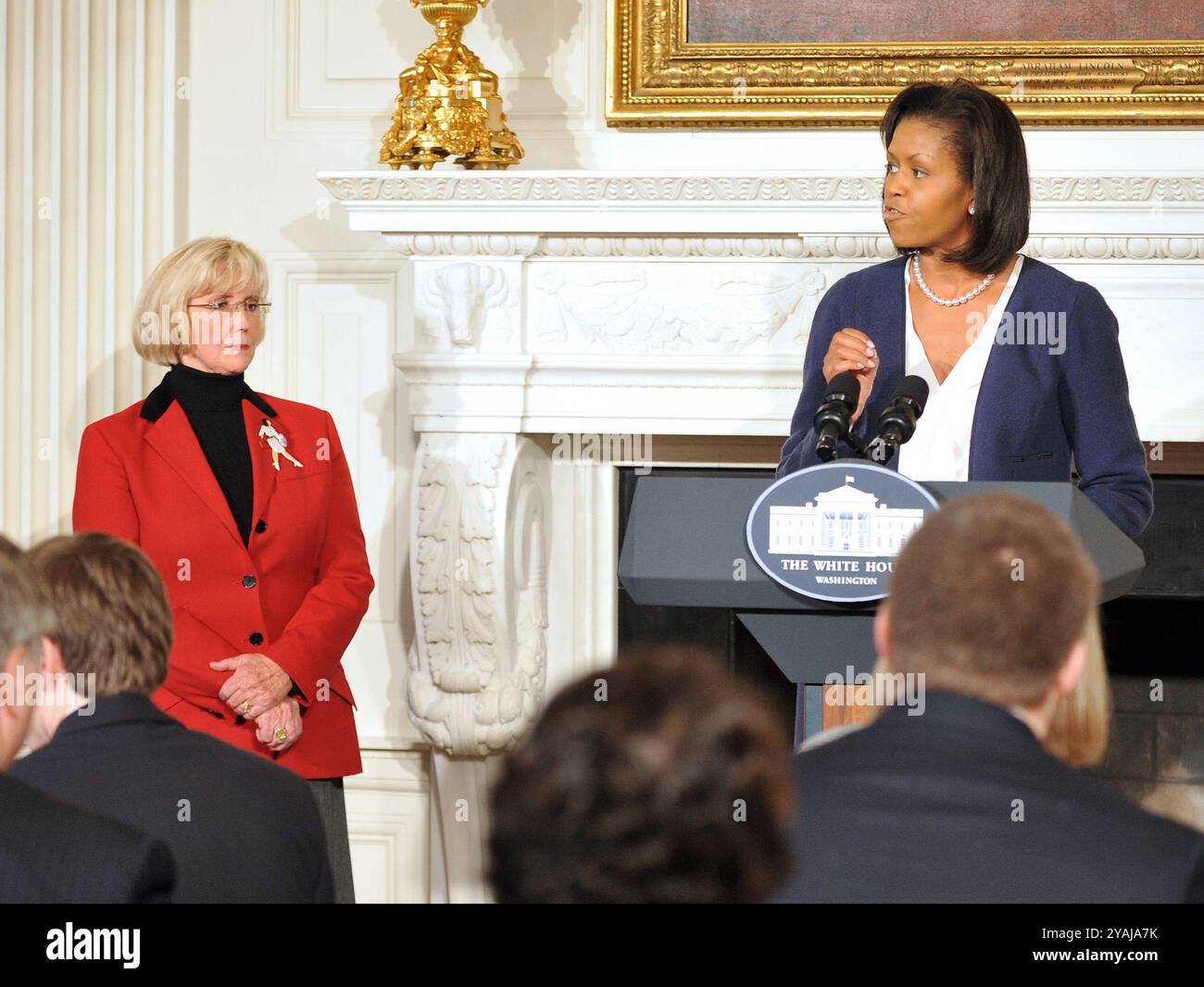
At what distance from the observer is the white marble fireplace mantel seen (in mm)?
3658

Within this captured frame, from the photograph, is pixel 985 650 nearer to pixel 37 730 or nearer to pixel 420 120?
pixel 37 730

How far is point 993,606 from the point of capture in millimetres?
1272

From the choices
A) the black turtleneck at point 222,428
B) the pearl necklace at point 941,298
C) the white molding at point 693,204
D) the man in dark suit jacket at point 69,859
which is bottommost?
the man in dark suit jacket at point 69,859

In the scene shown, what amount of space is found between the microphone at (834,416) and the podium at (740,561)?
0.20 m

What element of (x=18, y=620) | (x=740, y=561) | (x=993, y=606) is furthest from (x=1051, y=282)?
(x=18, y=620)

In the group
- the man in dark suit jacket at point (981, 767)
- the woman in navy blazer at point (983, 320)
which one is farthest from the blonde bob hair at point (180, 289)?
the man in dark suit jacket at point (981, 767)

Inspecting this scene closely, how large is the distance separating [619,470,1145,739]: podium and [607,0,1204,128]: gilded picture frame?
227cm

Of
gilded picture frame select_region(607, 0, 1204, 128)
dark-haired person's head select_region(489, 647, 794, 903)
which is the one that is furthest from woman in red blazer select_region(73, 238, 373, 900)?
dark-haired person's head select_region(489, 647, 794, 903)

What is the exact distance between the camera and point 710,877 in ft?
3.05

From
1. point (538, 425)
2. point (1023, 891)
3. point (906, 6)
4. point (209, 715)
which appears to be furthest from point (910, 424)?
point (906, 6)

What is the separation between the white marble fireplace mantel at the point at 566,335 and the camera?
3658mm

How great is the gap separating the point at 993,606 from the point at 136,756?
0.91 m

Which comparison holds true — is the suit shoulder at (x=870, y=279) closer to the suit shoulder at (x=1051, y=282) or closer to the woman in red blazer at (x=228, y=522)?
the suit shoulder at (x=1051, y=282)

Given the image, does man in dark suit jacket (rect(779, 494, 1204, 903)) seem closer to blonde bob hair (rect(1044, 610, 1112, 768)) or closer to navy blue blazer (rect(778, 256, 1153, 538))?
blonde bob hair (rect(1044, 610, 1112, 768))
